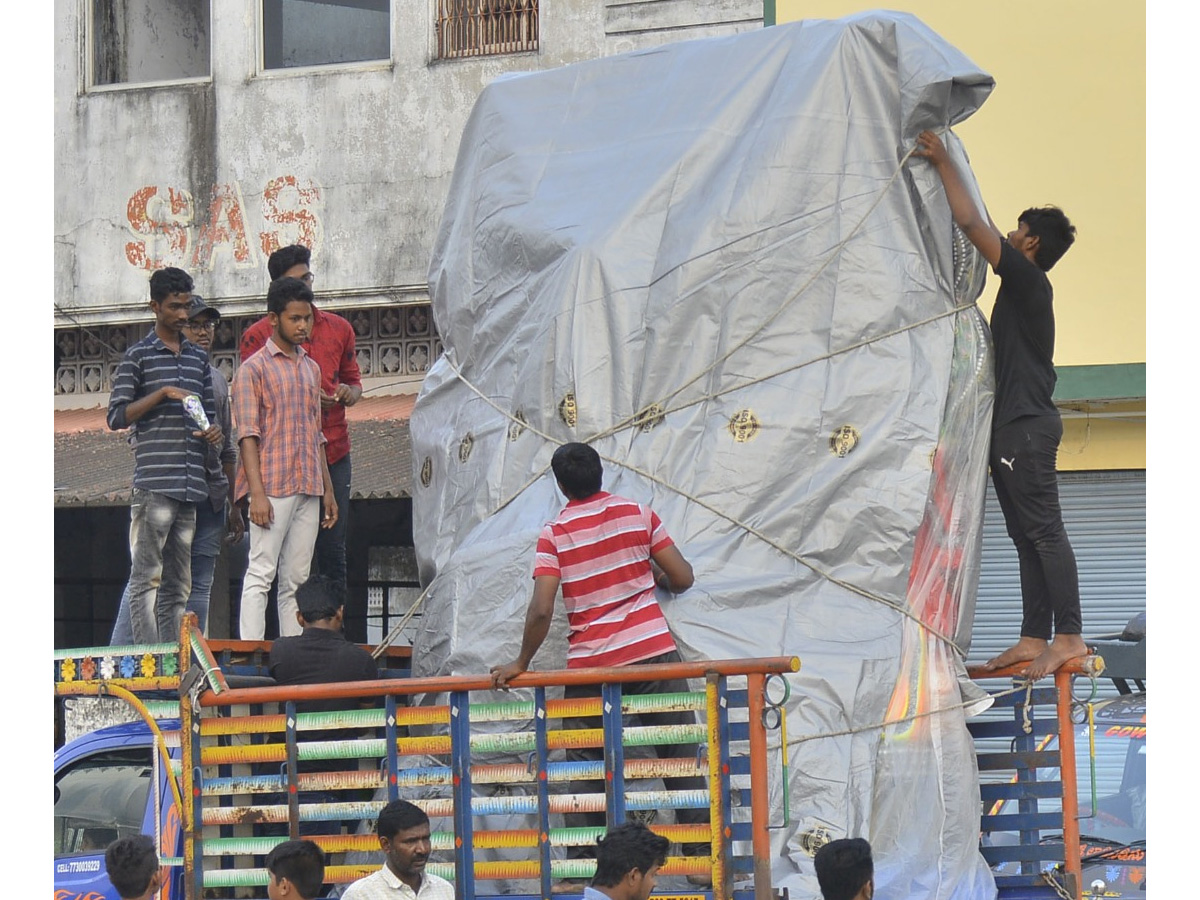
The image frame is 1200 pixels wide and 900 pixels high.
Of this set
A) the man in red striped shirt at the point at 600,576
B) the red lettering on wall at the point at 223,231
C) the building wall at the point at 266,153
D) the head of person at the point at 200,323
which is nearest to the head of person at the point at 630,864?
the man in red striped shirt at the point at 600,576

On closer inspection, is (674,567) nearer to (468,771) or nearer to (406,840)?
(468,771)

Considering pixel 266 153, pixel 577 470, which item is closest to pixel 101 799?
pixel 577 470

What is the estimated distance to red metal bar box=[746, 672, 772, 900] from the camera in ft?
14.6

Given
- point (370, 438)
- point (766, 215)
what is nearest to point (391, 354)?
point (370, 438)

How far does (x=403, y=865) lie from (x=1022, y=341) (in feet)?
8.47

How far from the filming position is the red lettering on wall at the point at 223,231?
12.7 meters

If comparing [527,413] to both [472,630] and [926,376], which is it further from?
[926,376]

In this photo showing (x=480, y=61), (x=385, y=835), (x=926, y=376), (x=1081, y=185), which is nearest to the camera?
(x=385, y=835)

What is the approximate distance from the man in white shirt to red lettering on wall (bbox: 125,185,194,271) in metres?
8.91

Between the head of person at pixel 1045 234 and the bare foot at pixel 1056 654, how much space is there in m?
1.24

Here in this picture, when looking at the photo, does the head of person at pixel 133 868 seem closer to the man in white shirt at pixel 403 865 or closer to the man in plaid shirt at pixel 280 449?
the man in white shirt at pixel 403 865

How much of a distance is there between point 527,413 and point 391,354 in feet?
22.9

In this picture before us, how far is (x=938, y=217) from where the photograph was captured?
18.3 feet

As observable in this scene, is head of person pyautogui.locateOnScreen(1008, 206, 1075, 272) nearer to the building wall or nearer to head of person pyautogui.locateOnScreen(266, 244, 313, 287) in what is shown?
head of person pyautogui.locateOnScreen(266, 244, 313, 287)
